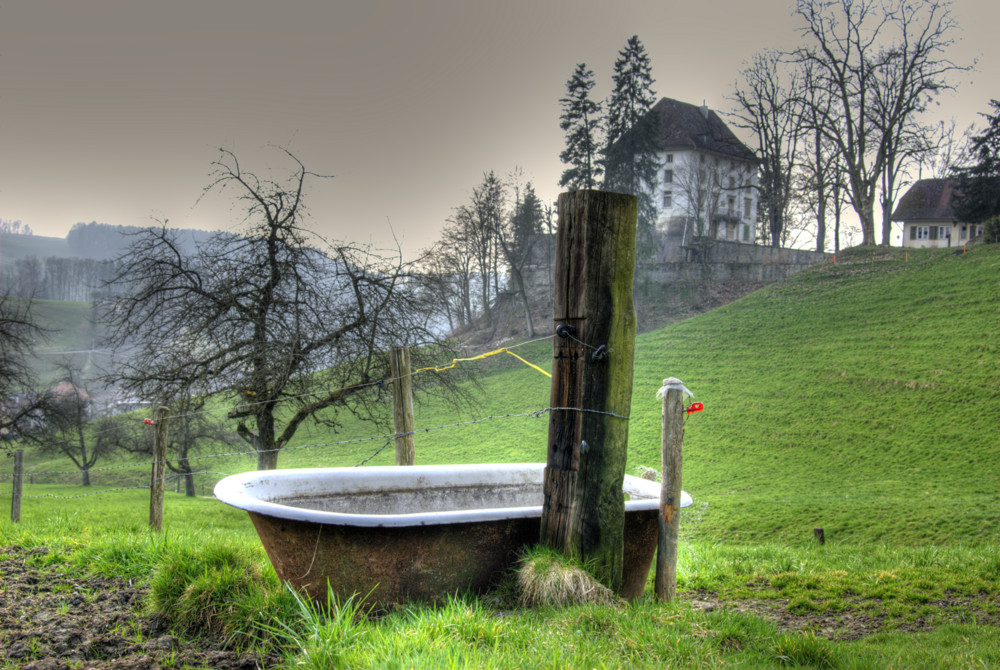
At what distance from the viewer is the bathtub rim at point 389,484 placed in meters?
3.64

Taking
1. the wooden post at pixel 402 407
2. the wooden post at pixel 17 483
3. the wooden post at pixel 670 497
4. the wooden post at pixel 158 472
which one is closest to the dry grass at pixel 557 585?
the wooden post at pixel 670 497

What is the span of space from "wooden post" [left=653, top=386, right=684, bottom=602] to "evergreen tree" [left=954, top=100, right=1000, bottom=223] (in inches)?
1458

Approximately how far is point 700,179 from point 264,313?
44.3 meters

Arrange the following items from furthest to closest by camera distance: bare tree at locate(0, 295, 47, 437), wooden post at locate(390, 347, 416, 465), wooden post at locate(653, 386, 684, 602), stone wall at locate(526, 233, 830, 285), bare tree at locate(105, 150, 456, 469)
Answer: stone wall at locate(526, 233, 830, 285), bare tree at locate(0, 295, 47, 437), bare tree at locate(105, 150, 456, 469), wooden post at locate(390, 347, 416, 465), wooden post at locate(653, 386, 684, 602)

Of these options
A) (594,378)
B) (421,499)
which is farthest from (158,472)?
(594,378)

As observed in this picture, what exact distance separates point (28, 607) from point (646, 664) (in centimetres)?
327

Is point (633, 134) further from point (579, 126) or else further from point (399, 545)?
point (399, 545)

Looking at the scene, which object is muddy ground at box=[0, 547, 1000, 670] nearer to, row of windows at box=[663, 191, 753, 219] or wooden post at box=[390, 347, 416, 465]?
wooden post at box=[390, 347, 416, 465]

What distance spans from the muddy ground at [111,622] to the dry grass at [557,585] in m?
1.16

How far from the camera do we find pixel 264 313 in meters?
9.91

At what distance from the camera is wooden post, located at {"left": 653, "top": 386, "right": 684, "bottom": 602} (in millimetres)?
4164

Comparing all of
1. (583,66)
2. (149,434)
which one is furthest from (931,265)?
(149,434)

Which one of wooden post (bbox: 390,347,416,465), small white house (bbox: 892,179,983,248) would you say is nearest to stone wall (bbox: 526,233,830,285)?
small white house (bbox: 892,179,983,248)

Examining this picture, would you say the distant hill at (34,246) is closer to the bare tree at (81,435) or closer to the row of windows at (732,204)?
the bare tree at (81,435)
